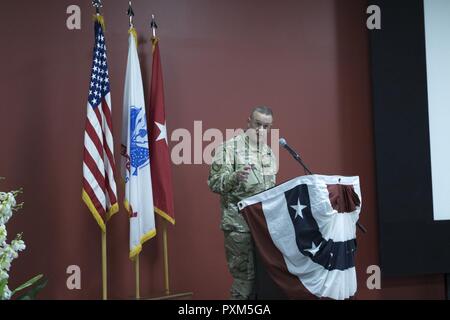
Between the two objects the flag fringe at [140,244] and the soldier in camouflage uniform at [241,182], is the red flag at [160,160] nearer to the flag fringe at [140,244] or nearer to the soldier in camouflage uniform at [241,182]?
the flag fringe at [140,244]

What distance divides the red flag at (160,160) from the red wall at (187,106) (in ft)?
0.76

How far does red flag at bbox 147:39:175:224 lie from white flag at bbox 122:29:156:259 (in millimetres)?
89

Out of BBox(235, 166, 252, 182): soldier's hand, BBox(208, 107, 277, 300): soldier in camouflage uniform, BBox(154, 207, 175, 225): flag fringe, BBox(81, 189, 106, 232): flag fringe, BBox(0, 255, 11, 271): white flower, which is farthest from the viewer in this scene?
BBox(154, 207, 175, 225): flag fringe

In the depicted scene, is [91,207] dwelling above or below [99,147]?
below

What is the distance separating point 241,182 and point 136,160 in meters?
0.95

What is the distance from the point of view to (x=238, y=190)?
2.55 metres

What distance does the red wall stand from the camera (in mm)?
3230

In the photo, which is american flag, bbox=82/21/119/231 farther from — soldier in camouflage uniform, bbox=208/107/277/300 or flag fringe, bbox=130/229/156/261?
soldier in camouflage uniform, bbox=208/107/277/300

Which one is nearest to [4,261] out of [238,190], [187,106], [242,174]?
[242,174]

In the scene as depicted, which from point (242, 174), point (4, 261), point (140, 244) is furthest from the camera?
point (140, 244)

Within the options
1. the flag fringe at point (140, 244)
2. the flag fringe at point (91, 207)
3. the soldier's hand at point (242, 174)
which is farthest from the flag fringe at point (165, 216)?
the soldier's hand at point (242, 174)

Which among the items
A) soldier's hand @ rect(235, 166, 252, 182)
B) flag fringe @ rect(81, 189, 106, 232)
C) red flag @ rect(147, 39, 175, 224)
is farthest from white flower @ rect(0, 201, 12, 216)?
red flag @ rect(147, 39, 175, 224)

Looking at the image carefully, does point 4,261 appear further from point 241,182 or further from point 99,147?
point 99,147
